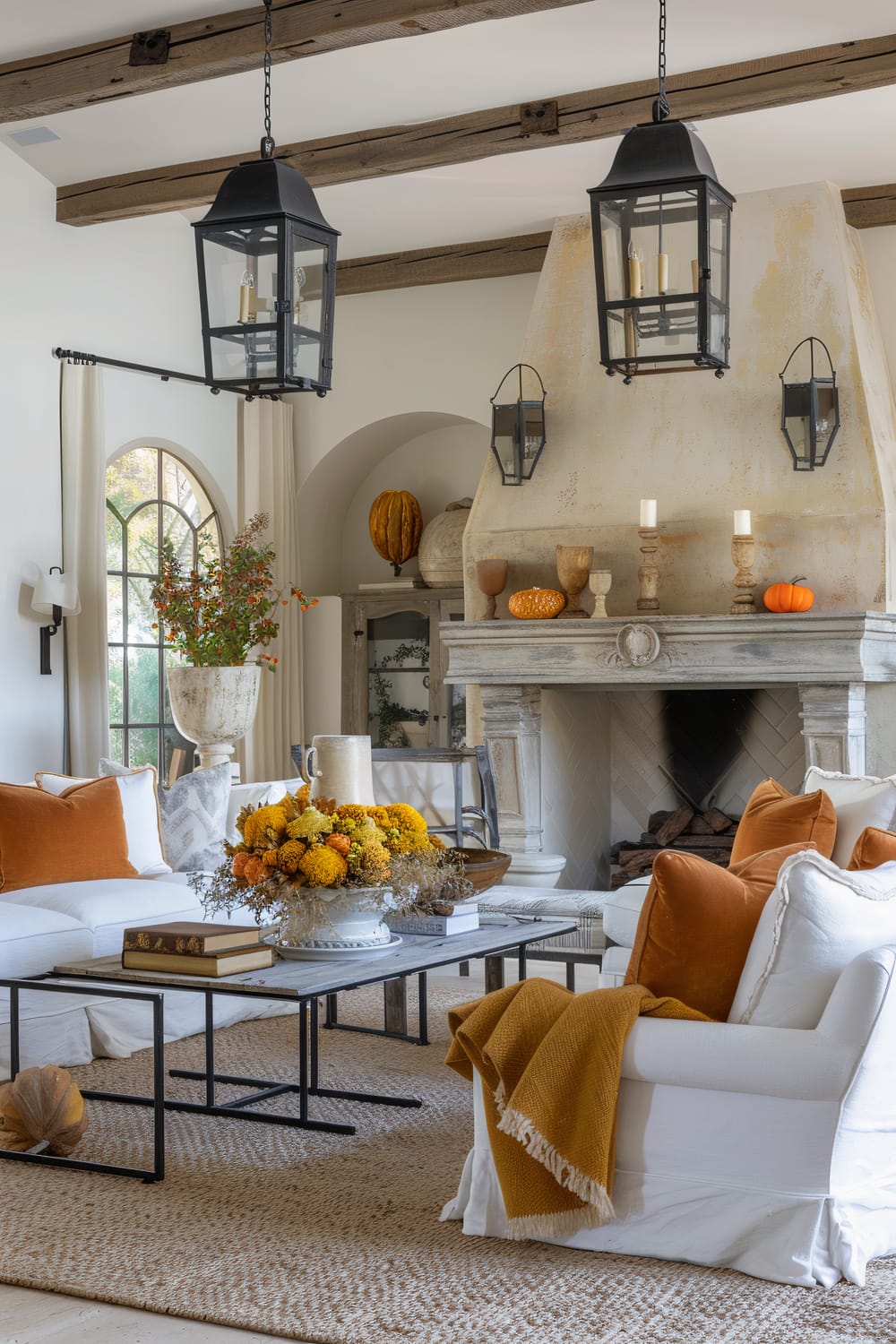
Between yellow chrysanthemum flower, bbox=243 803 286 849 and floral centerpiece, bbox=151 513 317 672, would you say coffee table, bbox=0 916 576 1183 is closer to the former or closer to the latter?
yellow chrysanthemum flower, bbox=243 803 286 849

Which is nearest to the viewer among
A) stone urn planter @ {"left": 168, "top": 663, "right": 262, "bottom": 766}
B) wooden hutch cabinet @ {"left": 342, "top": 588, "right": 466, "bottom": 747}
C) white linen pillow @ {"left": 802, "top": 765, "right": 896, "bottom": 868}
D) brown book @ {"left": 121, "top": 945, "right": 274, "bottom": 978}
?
brown book @ {"left": 121, "top": 945, "right": 274, "bottom": 978}

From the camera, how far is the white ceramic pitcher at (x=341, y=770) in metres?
3.76

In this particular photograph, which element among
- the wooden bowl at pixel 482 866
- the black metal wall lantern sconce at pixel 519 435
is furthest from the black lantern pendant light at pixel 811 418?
the wooden bowl at pixel 482 866

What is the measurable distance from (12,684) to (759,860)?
452 cm

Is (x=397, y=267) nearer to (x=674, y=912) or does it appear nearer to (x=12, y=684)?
(x=12, y=684)

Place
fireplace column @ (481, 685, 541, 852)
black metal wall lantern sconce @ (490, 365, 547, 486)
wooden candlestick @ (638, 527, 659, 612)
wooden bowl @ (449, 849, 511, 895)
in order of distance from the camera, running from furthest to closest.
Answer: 1. black metal wall lantern sconce @ (490, 365, 547, 486)
2. fireplace column @ (481, 685, 541, 852)
3. wooden candlestick @ (638, 527, 659, 612)
4. wooden bowl @ (449, 849, 511, 895)

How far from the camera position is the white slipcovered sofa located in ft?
13.5

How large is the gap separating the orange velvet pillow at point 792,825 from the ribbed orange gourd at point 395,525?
483 centimetres

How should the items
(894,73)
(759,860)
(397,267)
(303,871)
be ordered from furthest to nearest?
(397,267)
(894,73)
(303,871)
(759,860)

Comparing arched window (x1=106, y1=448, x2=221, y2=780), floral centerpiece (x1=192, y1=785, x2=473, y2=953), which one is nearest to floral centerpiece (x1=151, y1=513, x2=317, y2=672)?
arched window (x1=106, y1=448, x2=221, y2=780)

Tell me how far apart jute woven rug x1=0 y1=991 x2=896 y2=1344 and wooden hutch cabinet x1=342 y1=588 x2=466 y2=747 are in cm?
471

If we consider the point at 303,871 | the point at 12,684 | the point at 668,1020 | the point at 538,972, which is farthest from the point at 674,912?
the point at 12,684

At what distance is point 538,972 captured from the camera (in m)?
5.66

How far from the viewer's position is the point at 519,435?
6898 mm
